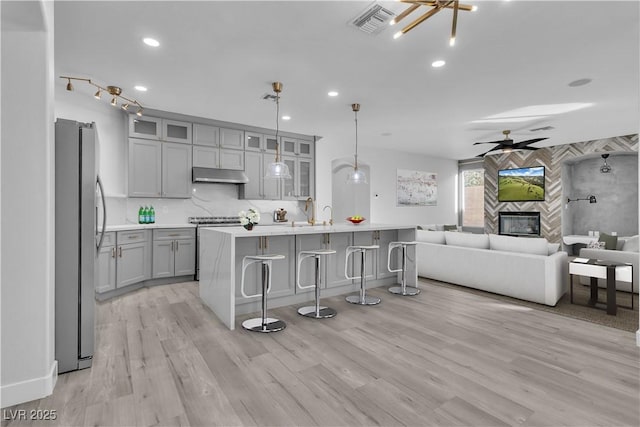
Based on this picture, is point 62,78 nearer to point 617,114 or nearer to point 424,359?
point 424,359

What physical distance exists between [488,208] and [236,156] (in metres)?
7.66

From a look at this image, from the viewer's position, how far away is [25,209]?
1.96m

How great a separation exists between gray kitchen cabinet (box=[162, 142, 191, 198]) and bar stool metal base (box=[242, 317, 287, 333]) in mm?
2930

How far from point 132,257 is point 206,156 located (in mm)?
2008

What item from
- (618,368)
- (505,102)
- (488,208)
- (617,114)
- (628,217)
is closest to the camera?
(618,368)

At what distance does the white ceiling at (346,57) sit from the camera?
2.56 m

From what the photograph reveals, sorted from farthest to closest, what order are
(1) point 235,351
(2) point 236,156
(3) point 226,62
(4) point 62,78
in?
(2) point 236,156
(4) point 62,78
(3) point 226,62
(1) point 235,351

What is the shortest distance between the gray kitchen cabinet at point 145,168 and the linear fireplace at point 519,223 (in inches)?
350

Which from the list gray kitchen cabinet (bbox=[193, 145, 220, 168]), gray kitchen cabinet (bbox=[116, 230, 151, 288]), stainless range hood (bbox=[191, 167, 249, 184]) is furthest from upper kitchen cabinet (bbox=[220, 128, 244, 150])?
gray kitchen cabinet (bbox=[116, 230, 151, 288])

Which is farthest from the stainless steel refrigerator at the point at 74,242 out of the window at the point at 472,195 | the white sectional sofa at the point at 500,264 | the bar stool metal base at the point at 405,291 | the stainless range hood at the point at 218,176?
the window at the point at 472,195

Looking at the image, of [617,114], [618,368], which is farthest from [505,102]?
[618,368]

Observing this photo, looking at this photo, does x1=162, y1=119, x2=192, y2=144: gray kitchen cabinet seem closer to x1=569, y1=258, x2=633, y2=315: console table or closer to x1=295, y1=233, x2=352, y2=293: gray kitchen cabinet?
x1=295, y1=233, x2=352, y2=293: gray kitchen cabinet

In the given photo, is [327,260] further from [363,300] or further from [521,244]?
[521,244]

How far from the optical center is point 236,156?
232 inches
